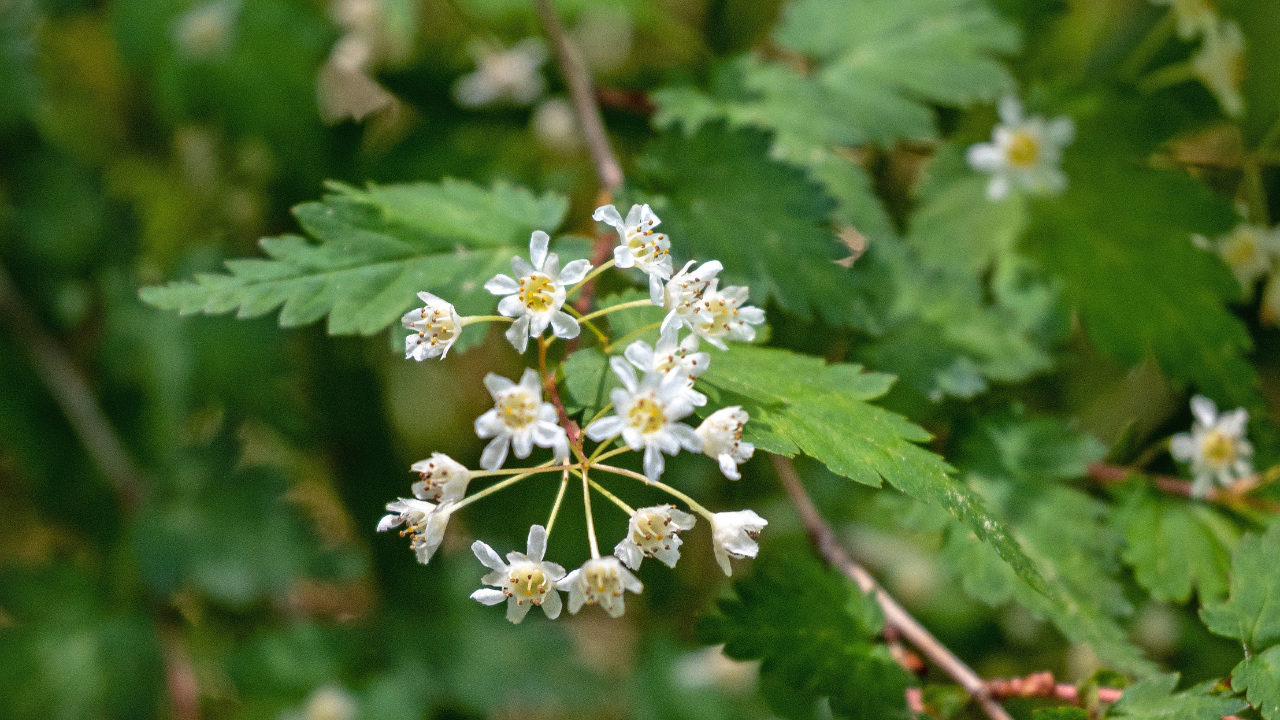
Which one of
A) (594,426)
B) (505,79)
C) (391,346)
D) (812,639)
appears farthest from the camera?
(505,79)

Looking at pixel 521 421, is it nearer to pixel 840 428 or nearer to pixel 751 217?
pixel 840 428

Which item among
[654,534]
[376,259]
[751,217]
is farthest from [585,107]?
[654,534]

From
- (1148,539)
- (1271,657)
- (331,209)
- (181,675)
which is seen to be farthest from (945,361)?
(181,675)

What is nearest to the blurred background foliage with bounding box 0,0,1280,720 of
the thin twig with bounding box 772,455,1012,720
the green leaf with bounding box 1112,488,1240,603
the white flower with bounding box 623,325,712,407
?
the green leaf with bounding box 1112,488,1240,603

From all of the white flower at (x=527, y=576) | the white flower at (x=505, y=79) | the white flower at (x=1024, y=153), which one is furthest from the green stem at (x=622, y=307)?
the white flower at (x=505, y=79)

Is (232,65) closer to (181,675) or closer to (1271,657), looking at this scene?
(181,675)

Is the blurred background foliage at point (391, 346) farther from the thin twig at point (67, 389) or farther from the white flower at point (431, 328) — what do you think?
the white flower at point (431, 328)
